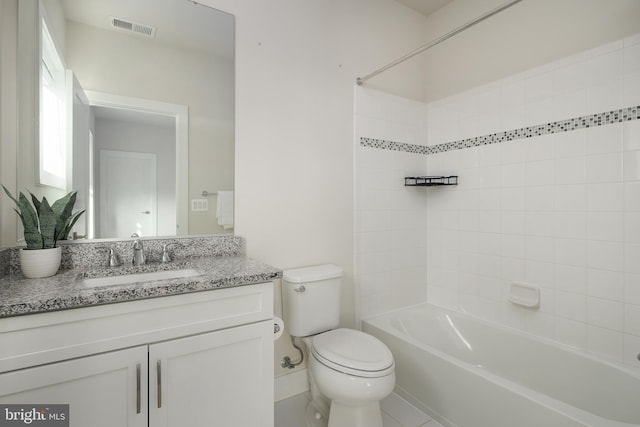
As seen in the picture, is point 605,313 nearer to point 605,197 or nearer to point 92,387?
point 605,197

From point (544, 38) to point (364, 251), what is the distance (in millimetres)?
1712

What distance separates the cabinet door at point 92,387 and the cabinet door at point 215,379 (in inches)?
1.6

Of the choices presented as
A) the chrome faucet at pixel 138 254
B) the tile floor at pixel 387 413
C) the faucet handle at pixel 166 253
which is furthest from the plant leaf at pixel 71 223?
the tile floor at pixel 387 413

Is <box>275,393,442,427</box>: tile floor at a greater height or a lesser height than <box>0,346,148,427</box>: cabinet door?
lesser

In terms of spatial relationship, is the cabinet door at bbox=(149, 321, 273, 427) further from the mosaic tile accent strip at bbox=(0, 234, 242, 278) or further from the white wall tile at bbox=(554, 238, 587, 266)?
the white wall tile at bbox=(554, 238, 587, 266)

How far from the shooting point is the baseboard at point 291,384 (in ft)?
6.27

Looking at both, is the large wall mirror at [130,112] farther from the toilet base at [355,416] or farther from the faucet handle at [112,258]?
the toilet base at [355,416]

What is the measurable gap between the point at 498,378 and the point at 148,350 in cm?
150

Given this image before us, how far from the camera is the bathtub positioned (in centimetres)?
136

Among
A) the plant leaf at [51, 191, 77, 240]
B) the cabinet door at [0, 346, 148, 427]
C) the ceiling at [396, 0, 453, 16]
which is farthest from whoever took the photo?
the ceiling at [396, 0, 453, 16]

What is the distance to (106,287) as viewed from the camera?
1062mm

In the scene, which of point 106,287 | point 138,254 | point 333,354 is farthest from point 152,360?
point 333,354

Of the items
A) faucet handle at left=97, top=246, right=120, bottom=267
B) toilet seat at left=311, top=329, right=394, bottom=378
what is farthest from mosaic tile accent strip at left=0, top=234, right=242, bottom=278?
toilet seat at left=311, top=329, right=394, bottom=378

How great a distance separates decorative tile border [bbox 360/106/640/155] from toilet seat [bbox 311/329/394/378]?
1.28 m
